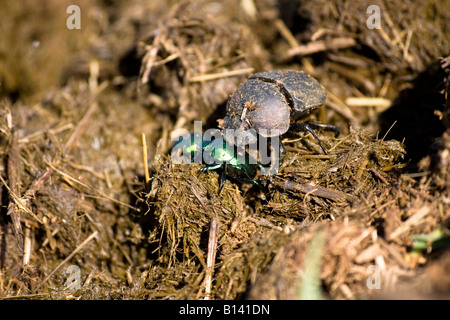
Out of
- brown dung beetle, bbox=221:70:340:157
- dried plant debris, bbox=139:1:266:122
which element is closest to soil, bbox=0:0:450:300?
dried plant debris, bbox=139:1:266:122

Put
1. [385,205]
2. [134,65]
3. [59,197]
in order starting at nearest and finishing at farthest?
1. [385,205]
2. [59,197]
3. [134,65]

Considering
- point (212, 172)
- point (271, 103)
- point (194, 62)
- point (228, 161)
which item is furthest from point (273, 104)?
point (194, 62)

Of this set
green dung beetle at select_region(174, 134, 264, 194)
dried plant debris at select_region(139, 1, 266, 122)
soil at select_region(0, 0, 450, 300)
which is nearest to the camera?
soil at select_region(0, 0, 450, 300)

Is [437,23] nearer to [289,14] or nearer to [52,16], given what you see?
[289,14]

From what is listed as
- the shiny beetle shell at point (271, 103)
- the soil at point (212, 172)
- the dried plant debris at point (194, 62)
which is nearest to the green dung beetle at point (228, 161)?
the soil at point (212, 172)

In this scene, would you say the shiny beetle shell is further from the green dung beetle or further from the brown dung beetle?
the green dung beetle

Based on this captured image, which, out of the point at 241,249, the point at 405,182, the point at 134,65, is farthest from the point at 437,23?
the point at 134,65
